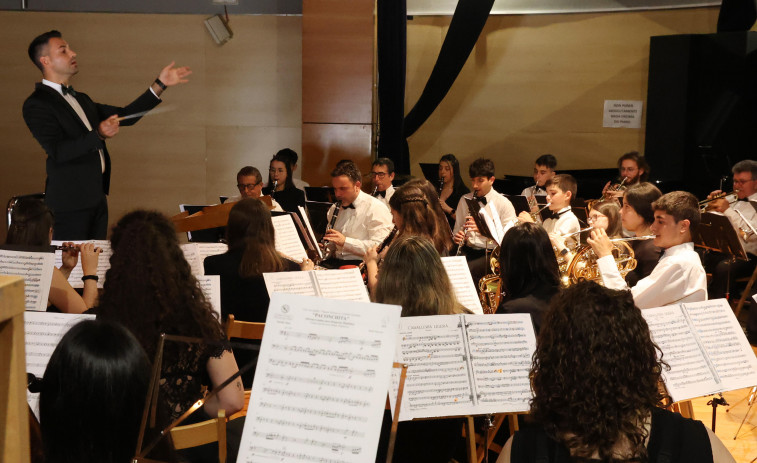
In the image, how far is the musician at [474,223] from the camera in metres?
5.55

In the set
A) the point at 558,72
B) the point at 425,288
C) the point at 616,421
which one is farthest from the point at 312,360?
the point at 558,72

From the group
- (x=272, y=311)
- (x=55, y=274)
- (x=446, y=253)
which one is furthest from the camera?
(x=446, y=253)

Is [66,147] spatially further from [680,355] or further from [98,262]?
[680,355]

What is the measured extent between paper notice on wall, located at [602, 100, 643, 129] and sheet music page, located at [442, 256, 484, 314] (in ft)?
18.0

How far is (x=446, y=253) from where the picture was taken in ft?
15.0

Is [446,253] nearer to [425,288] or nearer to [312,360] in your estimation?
[425,288]

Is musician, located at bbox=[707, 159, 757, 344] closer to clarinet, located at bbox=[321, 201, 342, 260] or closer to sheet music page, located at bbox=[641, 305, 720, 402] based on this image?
clarinet, located at bbox=[321, 201, 342, 260]

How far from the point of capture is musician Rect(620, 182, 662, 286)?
4246 millimetres

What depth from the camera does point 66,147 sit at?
4.40 meters

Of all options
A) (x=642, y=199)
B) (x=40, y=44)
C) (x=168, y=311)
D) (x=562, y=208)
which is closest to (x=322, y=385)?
(x=168, y=311)

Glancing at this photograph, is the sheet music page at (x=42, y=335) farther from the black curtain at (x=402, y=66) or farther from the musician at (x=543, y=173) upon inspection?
the musician at (x=543, y=173)

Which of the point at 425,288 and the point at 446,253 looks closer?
the point at 425,288

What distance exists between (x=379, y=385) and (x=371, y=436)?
0.35 ft

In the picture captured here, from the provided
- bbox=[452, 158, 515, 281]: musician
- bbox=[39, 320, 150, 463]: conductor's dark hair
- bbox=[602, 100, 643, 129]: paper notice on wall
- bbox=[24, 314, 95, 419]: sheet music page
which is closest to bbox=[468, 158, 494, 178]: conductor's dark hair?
bbox=[452, 158, 515, 281]: musician
